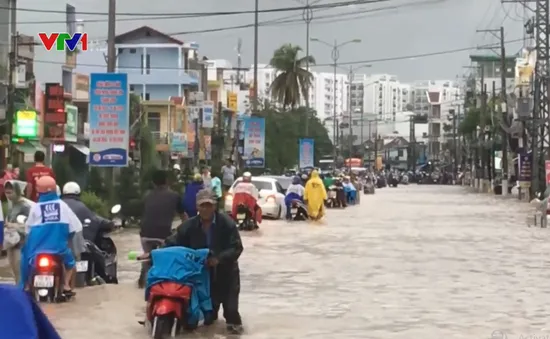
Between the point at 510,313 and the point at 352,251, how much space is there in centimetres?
1024

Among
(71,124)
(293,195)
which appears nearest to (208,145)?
(71,124)

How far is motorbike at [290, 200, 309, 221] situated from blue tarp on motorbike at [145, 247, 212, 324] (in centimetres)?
2552

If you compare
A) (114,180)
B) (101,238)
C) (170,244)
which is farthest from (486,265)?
(114,180)

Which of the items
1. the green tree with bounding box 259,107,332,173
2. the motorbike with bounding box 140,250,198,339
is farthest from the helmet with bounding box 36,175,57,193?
the green tree with bounding box 259,107,332,173

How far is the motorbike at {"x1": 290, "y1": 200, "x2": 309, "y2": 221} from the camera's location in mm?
37375

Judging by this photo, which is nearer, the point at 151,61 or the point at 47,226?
the point at 47,226

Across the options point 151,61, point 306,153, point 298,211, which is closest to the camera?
point 298,211

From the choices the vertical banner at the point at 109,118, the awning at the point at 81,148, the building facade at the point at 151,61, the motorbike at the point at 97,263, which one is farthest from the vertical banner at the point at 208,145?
the motorbike at the point at 97,263

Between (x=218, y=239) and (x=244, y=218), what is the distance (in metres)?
18.6

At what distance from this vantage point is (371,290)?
16656mm

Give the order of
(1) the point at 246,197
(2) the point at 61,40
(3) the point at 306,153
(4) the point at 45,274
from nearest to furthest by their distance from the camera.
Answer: (4) the point at 45,274 → (1) the point at 246,197 → (2) the point at 61,40 → (3) the point at 306,153

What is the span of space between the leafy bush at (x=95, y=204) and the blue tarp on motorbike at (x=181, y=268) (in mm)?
15161

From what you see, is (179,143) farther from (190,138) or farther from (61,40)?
(61,40)

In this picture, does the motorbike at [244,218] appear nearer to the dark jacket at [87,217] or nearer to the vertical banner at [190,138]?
the dark jacket at [87,217]
